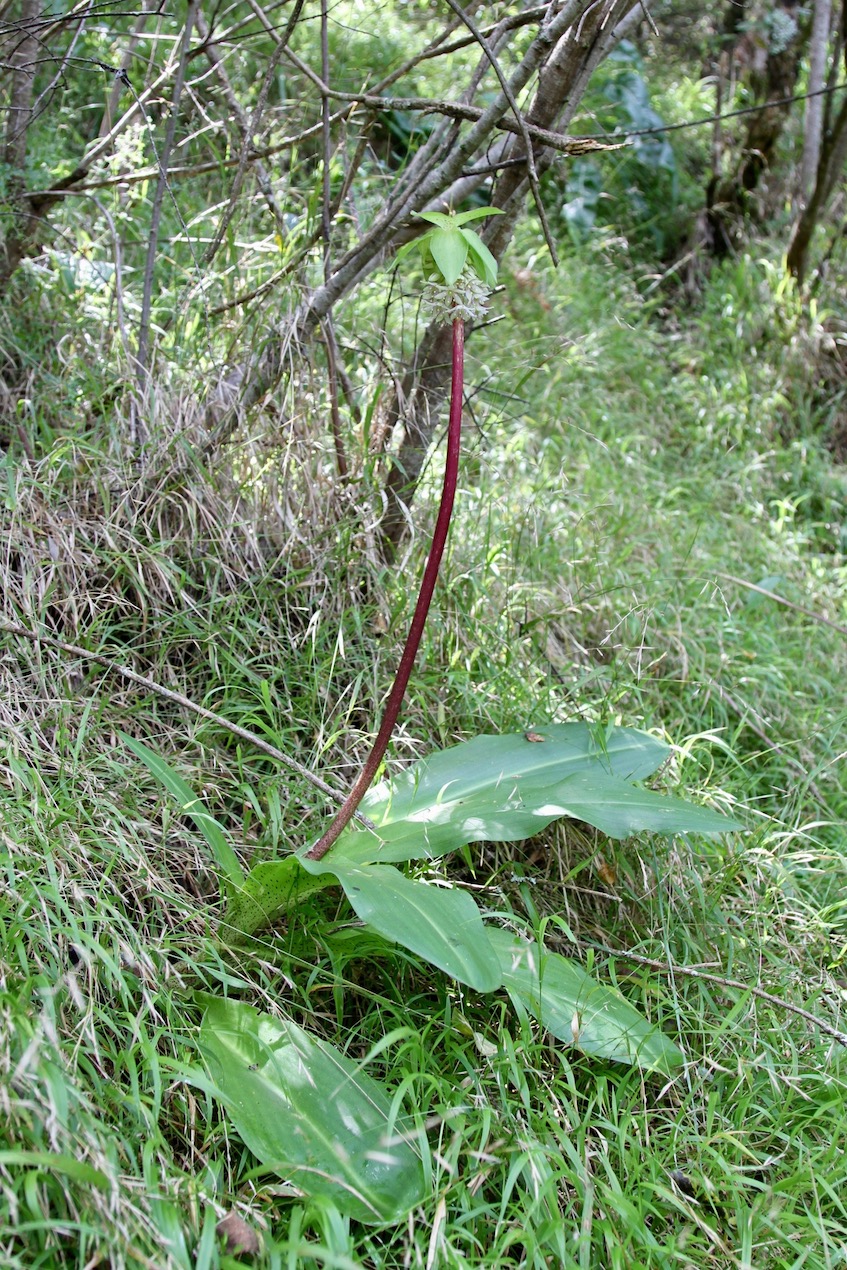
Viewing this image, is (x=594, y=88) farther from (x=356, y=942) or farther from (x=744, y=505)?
(x=356, y=942)

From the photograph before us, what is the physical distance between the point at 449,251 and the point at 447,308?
0.12m

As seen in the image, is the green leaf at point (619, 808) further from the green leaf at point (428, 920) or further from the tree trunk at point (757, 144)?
the tree trunk at point (757, 144)

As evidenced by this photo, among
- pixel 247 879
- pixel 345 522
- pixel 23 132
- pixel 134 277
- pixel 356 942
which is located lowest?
pixel 356 942

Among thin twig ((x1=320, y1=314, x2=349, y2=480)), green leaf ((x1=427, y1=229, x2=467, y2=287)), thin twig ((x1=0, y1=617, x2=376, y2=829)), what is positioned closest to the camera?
green leaf ((x1=427, y1=229, x2=467, y2=287))

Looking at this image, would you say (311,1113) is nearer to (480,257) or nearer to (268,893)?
(268,893)

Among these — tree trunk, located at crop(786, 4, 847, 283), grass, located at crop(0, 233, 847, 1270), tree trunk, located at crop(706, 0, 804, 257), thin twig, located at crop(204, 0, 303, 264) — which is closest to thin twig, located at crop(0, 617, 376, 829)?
grass, located at crop(0, 233, 847, 1270)

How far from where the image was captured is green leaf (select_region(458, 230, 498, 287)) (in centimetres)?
155

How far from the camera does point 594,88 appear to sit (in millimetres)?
5551

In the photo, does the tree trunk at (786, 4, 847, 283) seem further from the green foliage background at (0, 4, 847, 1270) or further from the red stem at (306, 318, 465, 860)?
the red stem at (306, 318, 465, 860)

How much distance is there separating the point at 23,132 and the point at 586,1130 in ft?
8.28

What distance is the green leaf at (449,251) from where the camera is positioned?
59.7 inches

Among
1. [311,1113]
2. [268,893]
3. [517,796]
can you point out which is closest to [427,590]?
[517,796]

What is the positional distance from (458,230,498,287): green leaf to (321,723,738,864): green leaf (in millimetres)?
862

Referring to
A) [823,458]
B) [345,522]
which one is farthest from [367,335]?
[823,458]
